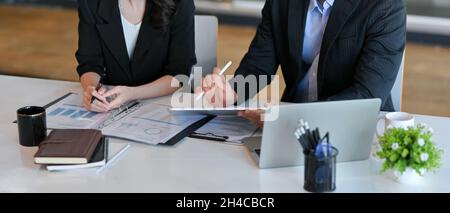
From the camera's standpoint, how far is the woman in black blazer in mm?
2469

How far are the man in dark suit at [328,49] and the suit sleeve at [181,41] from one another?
27 centimetres

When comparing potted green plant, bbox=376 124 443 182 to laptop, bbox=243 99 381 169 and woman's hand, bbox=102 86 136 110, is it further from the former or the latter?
woman's hand, bbox=102 86 136 110

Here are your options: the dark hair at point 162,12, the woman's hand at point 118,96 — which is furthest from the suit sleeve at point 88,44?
the woman's hand at point 118,96

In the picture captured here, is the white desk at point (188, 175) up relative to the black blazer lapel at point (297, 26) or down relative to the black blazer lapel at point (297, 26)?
down

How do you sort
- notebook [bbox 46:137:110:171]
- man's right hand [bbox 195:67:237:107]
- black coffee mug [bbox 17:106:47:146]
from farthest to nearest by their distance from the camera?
man's right hand [bbox 195:67:237:107] → black coffee mug [bbox 17:106:47:146] → notebook [bbox 46:137:110:171]

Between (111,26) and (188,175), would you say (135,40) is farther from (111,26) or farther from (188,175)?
(188,175)

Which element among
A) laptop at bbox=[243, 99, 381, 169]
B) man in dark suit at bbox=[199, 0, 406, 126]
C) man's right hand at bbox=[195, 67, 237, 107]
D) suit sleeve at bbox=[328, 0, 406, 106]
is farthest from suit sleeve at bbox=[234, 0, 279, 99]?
laptop at bbox=[243, 99, 381, 169]

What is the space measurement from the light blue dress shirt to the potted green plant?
0.73 meters

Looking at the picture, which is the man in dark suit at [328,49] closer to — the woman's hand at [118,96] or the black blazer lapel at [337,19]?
the black blazer lapel at [337,19]

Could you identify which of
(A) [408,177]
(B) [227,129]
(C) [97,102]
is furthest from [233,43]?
(A) [408,177]

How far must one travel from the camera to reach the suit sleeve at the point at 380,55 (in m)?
2.08

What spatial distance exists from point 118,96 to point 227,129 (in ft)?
1.35

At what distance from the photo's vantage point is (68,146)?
1.75 meters
